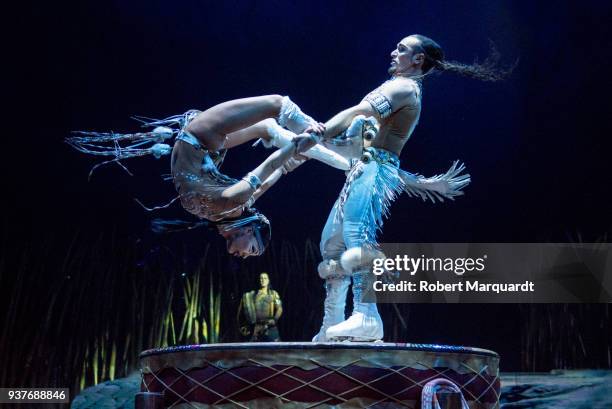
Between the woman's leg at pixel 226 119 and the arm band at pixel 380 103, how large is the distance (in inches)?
14.1

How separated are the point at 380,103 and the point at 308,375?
3.50 ft

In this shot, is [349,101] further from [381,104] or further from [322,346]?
[322,346]

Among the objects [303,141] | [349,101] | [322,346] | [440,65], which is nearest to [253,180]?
[303,141]

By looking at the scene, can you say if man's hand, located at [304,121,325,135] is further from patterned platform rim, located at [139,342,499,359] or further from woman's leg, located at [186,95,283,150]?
patterned platform rim, located at [139,342,499,359]

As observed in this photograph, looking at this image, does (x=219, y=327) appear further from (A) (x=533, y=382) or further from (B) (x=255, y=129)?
(B) (x=255, y=129)

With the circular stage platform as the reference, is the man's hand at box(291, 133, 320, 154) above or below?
above

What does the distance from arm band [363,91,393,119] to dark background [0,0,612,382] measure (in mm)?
2689

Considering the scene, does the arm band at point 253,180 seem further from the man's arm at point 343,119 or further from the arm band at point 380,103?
the arm band at point 380,103

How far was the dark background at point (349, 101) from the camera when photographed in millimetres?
5047

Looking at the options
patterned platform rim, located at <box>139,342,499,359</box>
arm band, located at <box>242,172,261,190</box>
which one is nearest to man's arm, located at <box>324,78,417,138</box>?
arm band, located at <box>242,172,261,190</box>

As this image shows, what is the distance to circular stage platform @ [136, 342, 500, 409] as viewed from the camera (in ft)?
6.33

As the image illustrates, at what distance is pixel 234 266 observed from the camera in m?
5.70

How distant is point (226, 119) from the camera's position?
2.44 m

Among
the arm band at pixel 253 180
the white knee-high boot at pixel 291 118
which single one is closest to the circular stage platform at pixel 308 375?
the arm band at pixel 253 180
